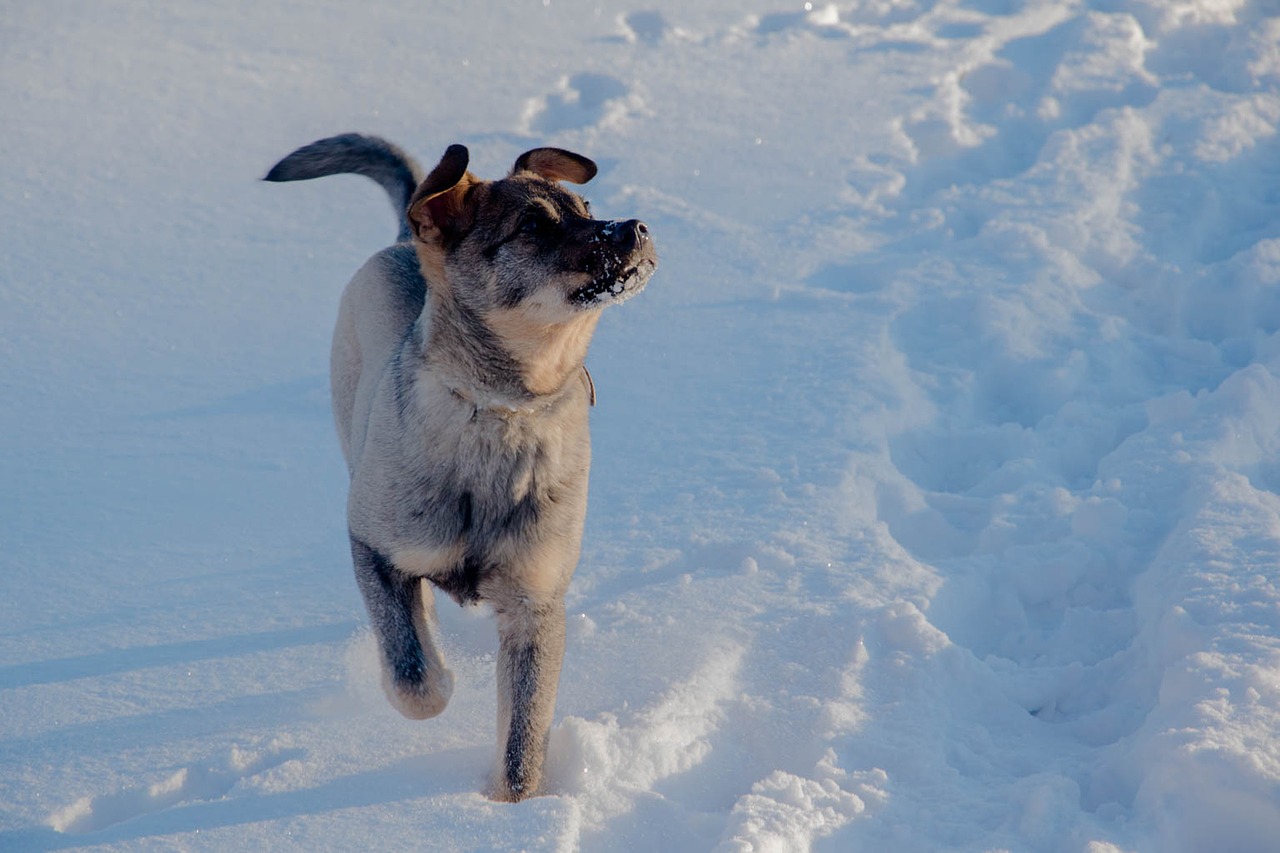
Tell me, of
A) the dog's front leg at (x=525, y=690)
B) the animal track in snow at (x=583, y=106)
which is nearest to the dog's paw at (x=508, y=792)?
the dog's front leg at (x=525, y=690)

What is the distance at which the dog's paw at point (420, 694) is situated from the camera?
333cm

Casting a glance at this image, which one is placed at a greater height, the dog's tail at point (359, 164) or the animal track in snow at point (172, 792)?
the dog's tail at point (359, 164)

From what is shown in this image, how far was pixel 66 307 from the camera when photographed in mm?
5574

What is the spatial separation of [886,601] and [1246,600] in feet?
3.73

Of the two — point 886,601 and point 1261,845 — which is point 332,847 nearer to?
point 886,601

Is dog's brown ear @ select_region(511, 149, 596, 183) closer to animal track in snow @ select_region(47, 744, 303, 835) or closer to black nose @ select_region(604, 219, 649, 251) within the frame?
black nose @ select_region(604, 219, 649, 251)

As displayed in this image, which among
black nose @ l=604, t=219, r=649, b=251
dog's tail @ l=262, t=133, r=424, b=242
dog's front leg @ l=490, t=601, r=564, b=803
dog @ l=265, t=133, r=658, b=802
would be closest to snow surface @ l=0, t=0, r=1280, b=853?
dog's front leg @ l=490, t=601, r=564, b=803

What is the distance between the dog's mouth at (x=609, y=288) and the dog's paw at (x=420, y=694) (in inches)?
45.9

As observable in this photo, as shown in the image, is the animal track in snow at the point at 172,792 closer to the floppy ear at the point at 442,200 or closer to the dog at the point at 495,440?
the dog at the point at 495,440

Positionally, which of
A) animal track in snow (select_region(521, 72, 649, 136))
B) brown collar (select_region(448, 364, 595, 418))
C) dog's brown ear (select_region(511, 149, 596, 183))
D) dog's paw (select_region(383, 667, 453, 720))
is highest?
dog's brown ear (select_region(511, 149, 596, 183))

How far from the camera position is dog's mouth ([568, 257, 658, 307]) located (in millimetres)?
3080

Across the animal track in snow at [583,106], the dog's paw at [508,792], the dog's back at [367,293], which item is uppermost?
the dog's back at [367,293]

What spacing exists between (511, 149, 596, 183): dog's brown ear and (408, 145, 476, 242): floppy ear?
1.23ft

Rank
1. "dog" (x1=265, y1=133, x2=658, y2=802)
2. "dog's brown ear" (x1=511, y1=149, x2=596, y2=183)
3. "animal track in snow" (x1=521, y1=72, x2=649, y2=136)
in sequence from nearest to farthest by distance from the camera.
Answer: "dog" (x1=265, y1=133, x2=658, y2=802) < "dog's brown ear" (x1=511, y1=149, x2=596, y2=183) < "animal track in snow" (x1=521, y1=72, x2=649, y2=136)
